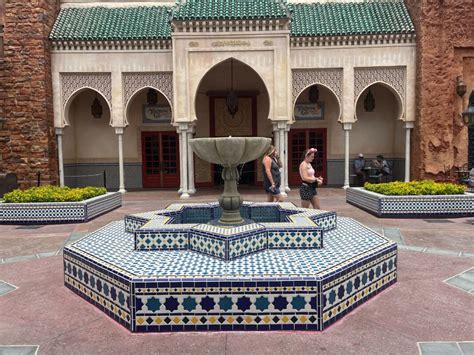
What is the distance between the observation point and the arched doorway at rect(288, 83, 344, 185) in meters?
15.6

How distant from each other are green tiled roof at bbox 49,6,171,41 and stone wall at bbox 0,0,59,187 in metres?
0.73

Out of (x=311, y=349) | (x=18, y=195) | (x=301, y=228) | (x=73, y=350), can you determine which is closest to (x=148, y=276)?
(x=73, y=350)

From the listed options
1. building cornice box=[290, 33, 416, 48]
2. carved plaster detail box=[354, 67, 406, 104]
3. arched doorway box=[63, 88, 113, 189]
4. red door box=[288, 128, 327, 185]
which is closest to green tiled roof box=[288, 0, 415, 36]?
building cornice box=[290, 33, 416, 48]

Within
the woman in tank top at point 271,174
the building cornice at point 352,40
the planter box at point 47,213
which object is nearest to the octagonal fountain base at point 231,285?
the woman in tank top at point 271,174

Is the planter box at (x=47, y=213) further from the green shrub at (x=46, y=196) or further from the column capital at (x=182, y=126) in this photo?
the column capital at (x=182, y=126)

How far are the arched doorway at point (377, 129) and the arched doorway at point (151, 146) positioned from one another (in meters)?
7.20

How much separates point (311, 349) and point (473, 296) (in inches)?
80.8

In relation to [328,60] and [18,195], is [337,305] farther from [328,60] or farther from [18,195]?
[328,60]

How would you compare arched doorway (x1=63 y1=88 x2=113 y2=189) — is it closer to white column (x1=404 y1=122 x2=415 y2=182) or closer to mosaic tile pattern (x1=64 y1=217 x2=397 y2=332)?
white column (x1=404 y1=122 x2=415 y2=182)

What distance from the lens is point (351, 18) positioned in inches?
551

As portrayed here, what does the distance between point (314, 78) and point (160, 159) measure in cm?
668

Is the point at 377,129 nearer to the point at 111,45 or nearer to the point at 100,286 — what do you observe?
the point at 111,45

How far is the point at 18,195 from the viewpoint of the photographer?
8.81 meters

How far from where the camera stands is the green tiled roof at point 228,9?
12234 mm
